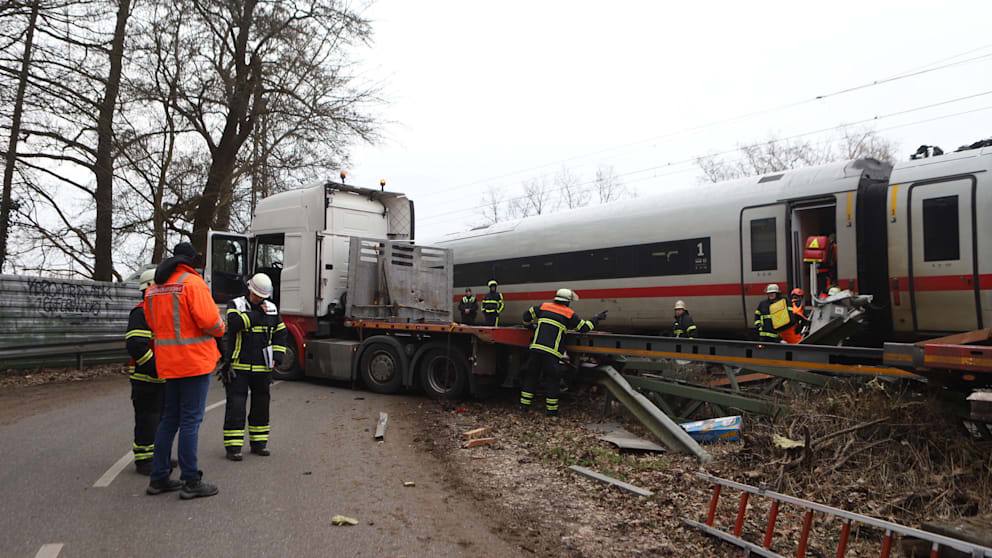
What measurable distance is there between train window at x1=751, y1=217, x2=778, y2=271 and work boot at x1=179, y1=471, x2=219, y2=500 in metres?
7.88

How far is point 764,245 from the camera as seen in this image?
954 centimetres

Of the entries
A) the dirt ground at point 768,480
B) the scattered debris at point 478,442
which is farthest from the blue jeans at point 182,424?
the scattered debris at point 478,442

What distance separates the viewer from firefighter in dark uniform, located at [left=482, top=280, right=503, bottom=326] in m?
13.4

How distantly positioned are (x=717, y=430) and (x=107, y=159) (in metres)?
14.0

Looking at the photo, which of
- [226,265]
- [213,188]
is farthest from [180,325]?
[213,188]

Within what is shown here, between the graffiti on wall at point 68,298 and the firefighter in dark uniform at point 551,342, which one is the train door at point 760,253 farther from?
the graffiti on wall at point 68,298

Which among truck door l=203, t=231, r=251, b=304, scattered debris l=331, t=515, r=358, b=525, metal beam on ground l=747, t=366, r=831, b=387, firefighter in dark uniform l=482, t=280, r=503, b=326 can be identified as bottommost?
scattered debris l=331, t=515, r=358, b=525

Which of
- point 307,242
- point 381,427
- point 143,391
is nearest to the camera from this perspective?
point 143,391

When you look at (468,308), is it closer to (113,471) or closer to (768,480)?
(113,471)

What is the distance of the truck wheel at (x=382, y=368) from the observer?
9859mm

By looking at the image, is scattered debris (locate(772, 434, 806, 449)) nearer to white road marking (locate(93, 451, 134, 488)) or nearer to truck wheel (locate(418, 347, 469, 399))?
truck wheel (locate(418, 347, 469, 399))

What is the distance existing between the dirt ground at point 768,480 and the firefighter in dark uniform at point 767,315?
3091mm

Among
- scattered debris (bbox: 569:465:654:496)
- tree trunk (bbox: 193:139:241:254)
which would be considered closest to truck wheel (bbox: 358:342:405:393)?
scattered debris (bbox: 569:465:654:496)

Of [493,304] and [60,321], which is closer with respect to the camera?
[60,321]
